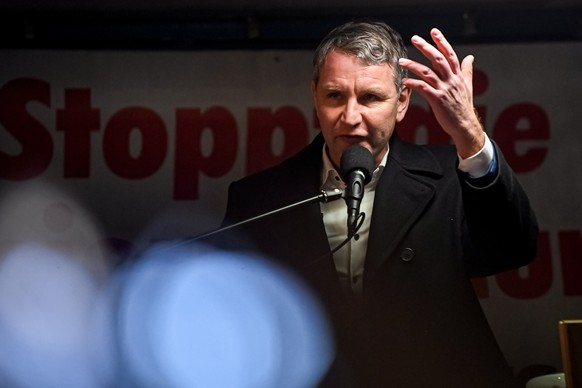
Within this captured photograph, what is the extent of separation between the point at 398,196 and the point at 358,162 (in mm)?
653

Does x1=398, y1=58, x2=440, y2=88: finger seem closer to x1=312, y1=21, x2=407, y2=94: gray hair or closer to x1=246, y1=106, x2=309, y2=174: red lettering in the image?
x1=312, y1=21, x2=407, y2=94: gray hair

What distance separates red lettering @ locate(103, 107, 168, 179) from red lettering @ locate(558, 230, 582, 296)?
188cm

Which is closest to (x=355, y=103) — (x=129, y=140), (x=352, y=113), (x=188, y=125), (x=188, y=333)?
(x=352, y=113)

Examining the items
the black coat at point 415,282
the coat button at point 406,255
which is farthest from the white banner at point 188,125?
the coat button at point 406,255

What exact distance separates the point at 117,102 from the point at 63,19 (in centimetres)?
48

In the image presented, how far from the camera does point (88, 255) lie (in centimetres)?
432

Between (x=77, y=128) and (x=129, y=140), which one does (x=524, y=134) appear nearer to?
(x=129, y=140)

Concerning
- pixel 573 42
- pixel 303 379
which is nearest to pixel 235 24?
pixel 573 42

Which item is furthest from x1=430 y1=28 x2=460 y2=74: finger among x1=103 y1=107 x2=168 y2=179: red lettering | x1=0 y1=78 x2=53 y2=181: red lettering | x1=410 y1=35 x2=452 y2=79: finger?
x1=0 y1=78 x2=53 y2=181: red lettering

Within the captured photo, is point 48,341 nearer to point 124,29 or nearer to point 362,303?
point 124,29

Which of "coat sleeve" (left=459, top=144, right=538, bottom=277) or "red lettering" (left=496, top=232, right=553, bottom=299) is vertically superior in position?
"coat sleeve" (left=459, top=144, right=538, bottom=277)

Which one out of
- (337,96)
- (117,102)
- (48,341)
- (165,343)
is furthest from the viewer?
(117,102)

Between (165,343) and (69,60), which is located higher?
Result: (69,60)

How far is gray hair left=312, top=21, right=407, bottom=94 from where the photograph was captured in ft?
9.25
